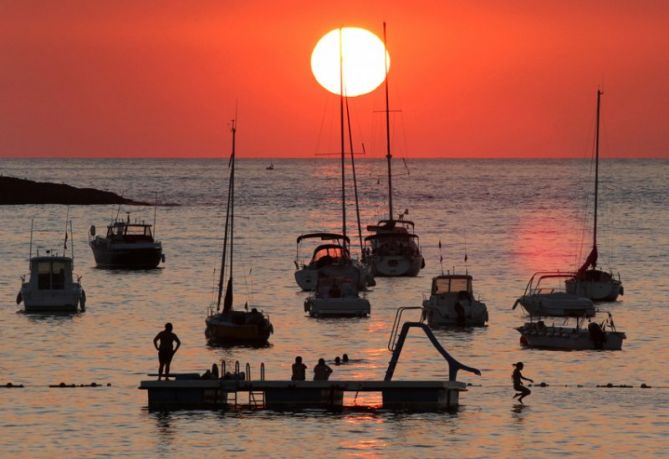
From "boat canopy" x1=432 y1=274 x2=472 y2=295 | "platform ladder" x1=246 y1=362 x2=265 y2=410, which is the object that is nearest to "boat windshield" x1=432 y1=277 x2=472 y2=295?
"boat canopy" x1=432 y1=274 x2=472 y2=295

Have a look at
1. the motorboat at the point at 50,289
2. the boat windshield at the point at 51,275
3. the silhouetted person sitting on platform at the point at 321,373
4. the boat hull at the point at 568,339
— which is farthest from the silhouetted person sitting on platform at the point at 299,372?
the boat windshield at the point at 51,275

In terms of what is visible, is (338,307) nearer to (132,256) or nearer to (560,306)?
(560,306)

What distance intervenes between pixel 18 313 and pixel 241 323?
17.0 m

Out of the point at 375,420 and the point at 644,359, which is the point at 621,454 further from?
the point at 644,359

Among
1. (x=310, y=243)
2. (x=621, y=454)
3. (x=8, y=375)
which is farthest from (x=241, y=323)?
(x=310, y=243)

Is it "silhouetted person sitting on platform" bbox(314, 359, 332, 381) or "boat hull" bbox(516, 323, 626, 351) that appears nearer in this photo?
"silhouetted person sitting on platform" bbox(314, 359, 332, 381)

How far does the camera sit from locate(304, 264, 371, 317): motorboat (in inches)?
2911

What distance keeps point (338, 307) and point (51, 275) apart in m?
13.6

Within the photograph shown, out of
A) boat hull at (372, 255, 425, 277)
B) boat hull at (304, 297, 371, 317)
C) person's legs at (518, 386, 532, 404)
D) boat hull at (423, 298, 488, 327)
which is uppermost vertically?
boat hull at (372, 255, 425, 277)

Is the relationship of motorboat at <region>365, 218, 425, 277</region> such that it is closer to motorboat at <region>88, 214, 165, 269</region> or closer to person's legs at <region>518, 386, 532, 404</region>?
motorboat at <region>88, 214, 165, 269</region>

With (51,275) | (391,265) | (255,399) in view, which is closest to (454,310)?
(51,275)

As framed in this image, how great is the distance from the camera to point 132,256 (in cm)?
10156

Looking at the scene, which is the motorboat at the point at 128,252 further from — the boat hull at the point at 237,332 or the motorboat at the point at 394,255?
the boat hull at the point at 237,332

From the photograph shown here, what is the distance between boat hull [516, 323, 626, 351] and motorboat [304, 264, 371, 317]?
1227 centimetres
